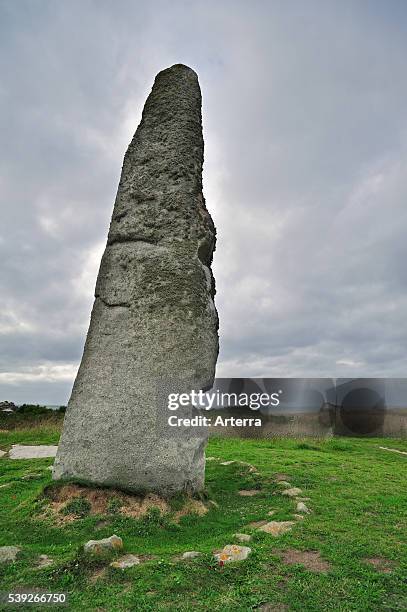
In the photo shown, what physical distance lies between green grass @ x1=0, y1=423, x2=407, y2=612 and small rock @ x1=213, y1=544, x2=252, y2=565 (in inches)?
4.2

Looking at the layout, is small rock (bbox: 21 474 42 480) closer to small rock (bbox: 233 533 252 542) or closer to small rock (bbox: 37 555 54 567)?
small rock (bbox: 37 555 54 567)

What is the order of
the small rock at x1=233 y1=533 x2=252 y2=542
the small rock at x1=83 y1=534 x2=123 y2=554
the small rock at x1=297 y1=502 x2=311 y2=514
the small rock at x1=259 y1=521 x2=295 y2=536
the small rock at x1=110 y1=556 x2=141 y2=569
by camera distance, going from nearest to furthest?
the small rock at x1=110 y1=556 x2=141 y2=569 → the small rock at x1=83 y1=534 x2=123 y2=554 → the small rock at x1=233 y1=533 x2=252 y2=542 → the small rock at x1=259 y1=521 x2=295 y2=536 → the small rock at x1=297 y1=502 x2=311 y2=514

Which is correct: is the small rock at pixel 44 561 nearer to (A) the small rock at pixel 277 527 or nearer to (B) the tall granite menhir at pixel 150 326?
(B) the tall granite menhir at pixel 150 326

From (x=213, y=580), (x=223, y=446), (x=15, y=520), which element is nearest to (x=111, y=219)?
(x=15, y=520)

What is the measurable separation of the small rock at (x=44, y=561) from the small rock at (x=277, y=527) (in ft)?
8.97

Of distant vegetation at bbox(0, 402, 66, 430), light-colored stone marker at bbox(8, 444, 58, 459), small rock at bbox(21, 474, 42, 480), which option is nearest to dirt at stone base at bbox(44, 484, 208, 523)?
small rock at bbox(21, 474, 42, 480)

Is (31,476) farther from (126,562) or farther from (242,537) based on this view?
(242,537)

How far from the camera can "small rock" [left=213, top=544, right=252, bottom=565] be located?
5562 millimetres

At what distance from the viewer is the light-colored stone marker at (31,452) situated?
15.3m

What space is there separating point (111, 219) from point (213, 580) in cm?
667

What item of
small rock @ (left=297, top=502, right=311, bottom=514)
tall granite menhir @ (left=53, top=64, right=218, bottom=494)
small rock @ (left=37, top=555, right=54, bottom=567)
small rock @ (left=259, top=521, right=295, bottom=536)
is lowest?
small rock @ (left=37, top=555, right=54, bottom=567)

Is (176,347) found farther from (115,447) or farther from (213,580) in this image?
(213,580)

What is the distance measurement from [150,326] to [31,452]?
10151 mm

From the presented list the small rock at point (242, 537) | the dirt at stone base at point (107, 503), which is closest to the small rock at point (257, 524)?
the small rock at point (242, 537)
